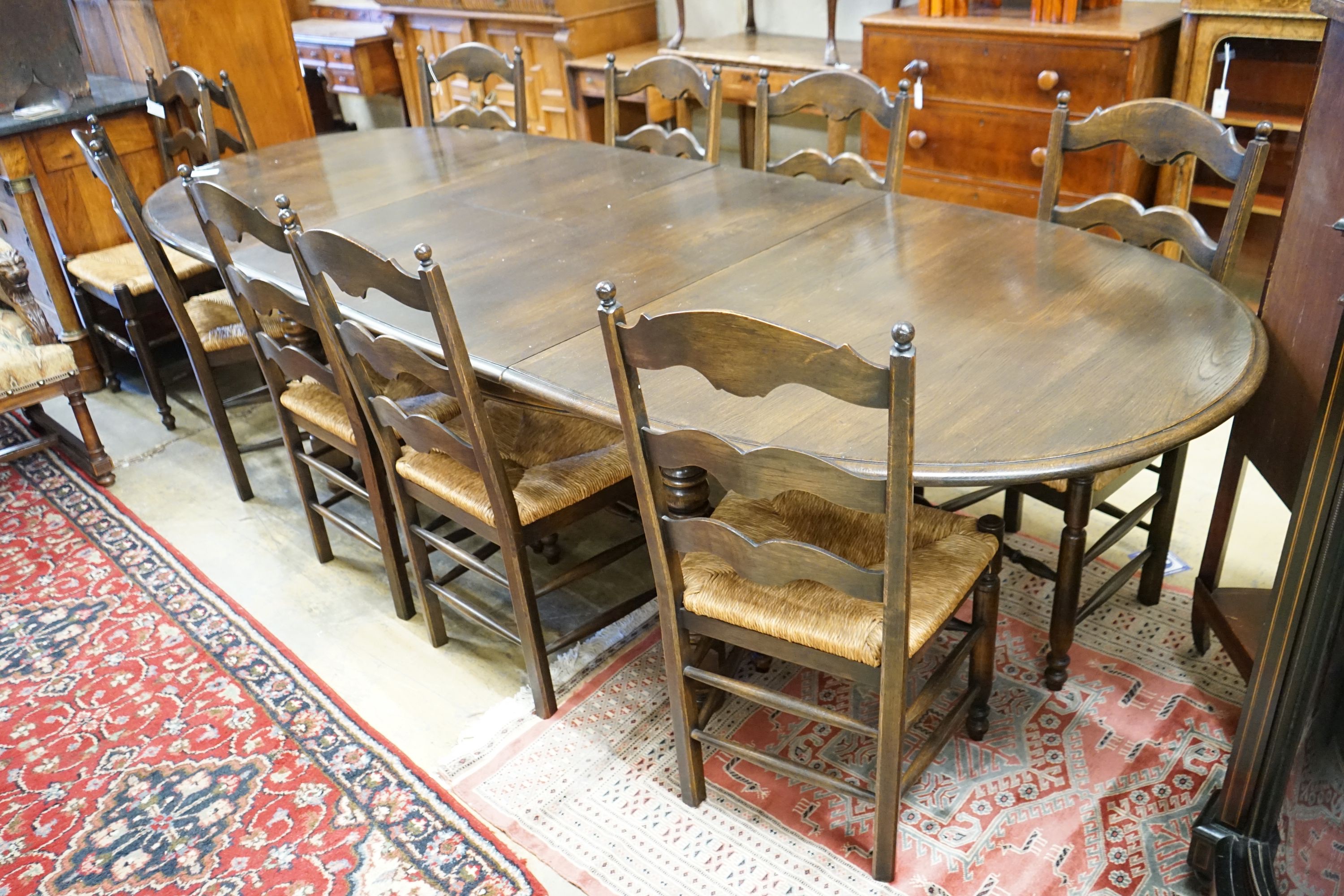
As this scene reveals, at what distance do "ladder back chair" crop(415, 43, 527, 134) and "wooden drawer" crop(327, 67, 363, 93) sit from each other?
1.94 m

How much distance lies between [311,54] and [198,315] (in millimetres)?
2949

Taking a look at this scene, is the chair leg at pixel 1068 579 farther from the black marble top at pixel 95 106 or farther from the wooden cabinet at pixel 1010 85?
the black marble top at pixel 95 106

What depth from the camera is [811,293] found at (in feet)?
6.15

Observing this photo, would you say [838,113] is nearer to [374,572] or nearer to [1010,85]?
[1010,85]

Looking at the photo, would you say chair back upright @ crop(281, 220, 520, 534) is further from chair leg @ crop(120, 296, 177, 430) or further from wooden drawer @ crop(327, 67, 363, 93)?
wooden drawer @ crop(327, 67, 363, 93)

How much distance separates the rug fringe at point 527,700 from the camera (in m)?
1.99

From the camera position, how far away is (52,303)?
341cm

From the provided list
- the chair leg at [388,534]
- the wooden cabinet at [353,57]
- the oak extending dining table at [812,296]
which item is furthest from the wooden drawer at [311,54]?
the chair leg at [388,534]

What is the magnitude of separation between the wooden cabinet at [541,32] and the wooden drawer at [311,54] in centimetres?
56

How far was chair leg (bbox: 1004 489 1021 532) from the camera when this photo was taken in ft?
7.56

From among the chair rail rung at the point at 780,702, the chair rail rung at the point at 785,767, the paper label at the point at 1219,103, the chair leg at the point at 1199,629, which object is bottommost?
the chair leg at the point at 1199,629

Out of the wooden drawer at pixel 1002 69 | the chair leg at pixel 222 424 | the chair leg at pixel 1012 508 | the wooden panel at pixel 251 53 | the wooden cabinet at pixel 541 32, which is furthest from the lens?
the wooden cabinet at pixel 541 32

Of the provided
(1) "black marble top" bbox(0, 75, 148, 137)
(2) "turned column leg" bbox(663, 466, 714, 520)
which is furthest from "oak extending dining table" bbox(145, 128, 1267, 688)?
(1) "black marble top" bbox(0, 75, 148, 137)

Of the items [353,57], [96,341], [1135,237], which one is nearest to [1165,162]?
[1135,237]
